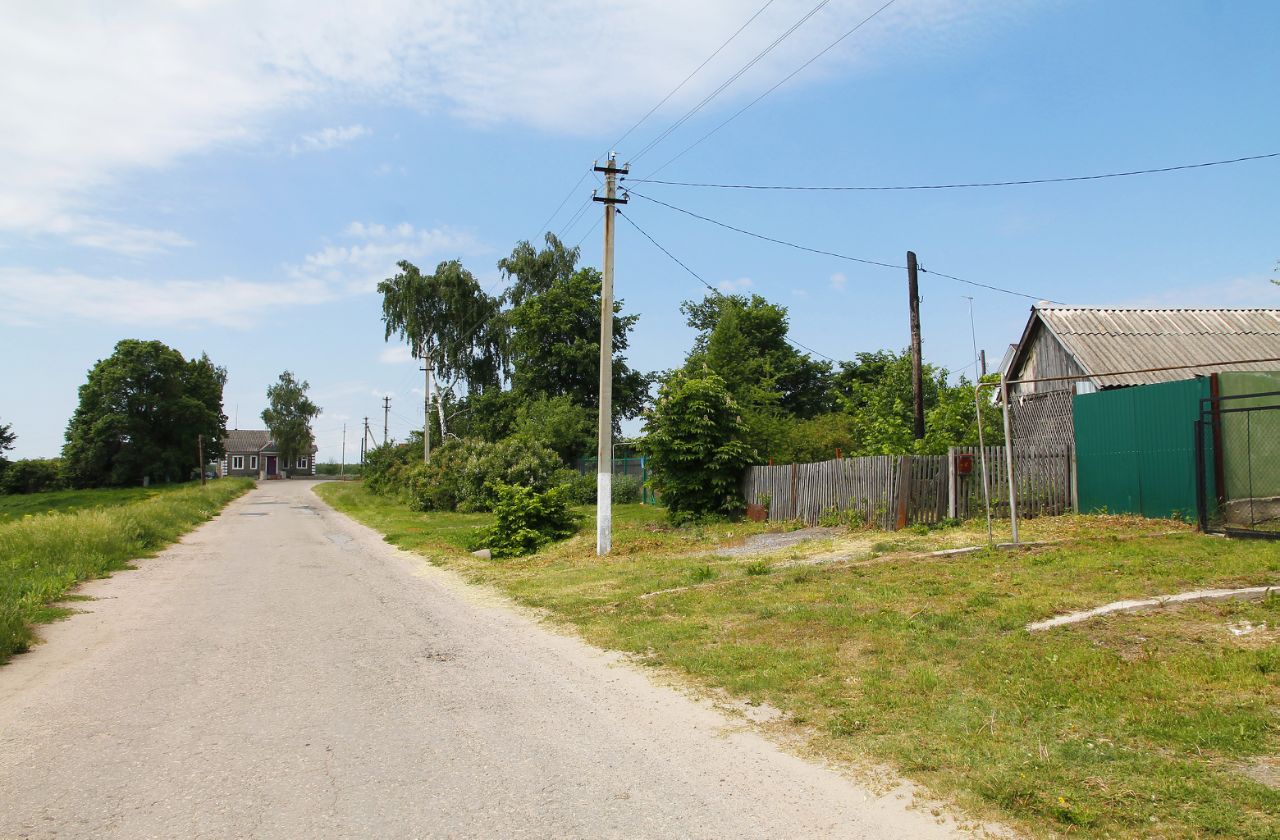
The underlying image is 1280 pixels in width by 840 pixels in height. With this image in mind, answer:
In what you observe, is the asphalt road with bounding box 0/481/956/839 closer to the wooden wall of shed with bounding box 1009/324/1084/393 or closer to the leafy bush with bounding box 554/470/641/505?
the wooden wall of shed with bounding box 1009/324/1084/393

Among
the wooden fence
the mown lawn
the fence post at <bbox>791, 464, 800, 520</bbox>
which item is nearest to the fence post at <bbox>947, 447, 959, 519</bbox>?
the wooden fence

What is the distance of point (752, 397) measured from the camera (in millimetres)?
27469

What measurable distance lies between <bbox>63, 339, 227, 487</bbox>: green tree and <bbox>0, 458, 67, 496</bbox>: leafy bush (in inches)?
201

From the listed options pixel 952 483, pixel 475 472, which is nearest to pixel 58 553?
pixel 952 483

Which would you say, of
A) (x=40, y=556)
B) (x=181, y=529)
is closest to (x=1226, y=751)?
(x=40, y=556)

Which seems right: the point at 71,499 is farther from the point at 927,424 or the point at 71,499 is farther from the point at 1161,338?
the point at 1161,338

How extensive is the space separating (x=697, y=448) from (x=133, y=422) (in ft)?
216

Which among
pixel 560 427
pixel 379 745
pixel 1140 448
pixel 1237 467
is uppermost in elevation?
pixel 560 427

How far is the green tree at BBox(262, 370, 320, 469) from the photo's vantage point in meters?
103

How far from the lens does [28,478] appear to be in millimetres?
73188

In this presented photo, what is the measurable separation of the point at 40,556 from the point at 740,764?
51.2ft

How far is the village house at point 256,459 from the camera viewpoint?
367 ft

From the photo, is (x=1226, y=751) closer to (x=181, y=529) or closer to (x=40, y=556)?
(x=40, y=556)

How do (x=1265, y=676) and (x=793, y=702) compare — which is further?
(x=793, y=702)
